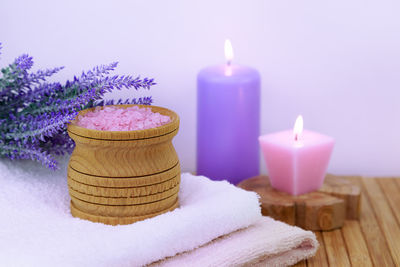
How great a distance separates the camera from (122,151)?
0.67 metres

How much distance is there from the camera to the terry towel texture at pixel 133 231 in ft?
2.00

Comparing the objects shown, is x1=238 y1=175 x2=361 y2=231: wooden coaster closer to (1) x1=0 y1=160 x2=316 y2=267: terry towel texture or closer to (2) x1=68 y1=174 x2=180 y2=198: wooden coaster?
(1) x1=0 y1=160 x2=316 y2=267: terry towel texture

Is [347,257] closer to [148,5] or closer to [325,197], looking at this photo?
[325,197]

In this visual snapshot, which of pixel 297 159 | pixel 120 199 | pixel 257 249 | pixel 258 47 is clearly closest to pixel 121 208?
pixel 120 199

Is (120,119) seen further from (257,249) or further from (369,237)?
(369,237)

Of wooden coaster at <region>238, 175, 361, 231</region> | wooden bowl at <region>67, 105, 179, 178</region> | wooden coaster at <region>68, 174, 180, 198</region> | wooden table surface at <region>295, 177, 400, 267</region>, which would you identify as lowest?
wooden table surface at <region>295, 177, 400, 267</region>

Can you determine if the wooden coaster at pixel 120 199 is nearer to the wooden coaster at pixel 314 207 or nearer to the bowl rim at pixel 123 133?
the bowl rim at pixel 123 133

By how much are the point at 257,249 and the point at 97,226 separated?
7.2 inches

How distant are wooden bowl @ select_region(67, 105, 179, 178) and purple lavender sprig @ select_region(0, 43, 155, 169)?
5 cm

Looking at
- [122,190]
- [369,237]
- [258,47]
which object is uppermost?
[258,47]

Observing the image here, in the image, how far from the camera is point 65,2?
0.95 metres

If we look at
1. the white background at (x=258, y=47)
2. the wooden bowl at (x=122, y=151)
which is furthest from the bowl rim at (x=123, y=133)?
the white background at (x=258, y=47)

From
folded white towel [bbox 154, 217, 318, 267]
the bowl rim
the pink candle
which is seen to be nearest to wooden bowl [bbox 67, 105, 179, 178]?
the bowl rim

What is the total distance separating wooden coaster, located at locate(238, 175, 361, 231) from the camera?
82cm
